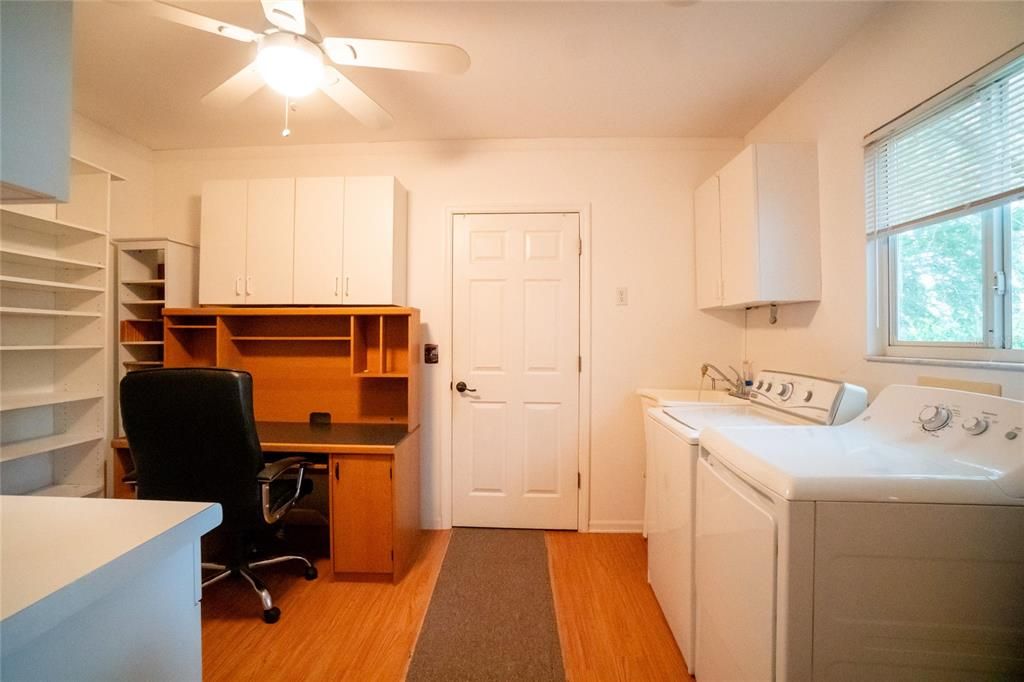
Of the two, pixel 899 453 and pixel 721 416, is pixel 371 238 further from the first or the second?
pixel 899 453

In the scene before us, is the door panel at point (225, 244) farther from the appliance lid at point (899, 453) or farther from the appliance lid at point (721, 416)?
the appliance lid at point (899, 453)

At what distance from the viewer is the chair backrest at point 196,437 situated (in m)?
1.43

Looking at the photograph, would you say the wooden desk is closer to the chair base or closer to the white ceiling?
the chair base

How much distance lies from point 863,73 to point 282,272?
2972 mm

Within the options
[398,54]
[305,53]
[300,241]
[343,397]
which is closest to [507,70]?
[398,54]

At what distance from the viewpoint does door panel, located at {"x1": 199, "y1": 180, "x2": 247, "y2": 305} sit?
7.03ft


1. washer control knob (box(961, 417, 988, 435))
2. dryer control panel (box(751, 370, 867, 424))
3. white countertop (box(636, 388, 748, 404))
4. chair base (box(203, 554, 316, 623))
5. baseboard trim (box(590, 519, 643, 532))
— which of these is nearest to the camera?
washer control knob (box(961, 417, 988, 435))

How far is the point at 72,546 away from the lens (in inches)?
21.9

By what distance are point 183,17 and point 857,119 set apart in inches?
99.4

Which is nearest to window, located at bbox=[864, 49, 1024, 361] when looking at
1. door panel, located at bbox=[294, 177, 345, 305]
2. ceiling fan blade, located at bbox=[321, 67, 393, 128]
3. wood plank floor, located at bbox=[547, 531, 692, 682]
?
wood plank floor, located at bbox=[547, 531, 692, 682]

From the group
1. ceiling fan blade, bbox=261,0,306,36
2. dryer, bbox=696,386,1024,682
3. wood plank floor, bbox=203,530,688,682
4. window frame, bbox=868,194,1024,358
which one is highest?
ceiling fan blade, bbox=261,0,306,36

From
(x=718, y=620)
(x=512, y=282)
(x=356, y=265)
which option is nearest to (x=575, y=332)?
(x=512, y=282)

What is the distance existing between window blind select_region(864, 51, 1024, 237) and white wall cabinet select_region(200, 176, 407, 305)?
2288 millimetres

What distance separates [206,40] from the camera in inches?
60.8
